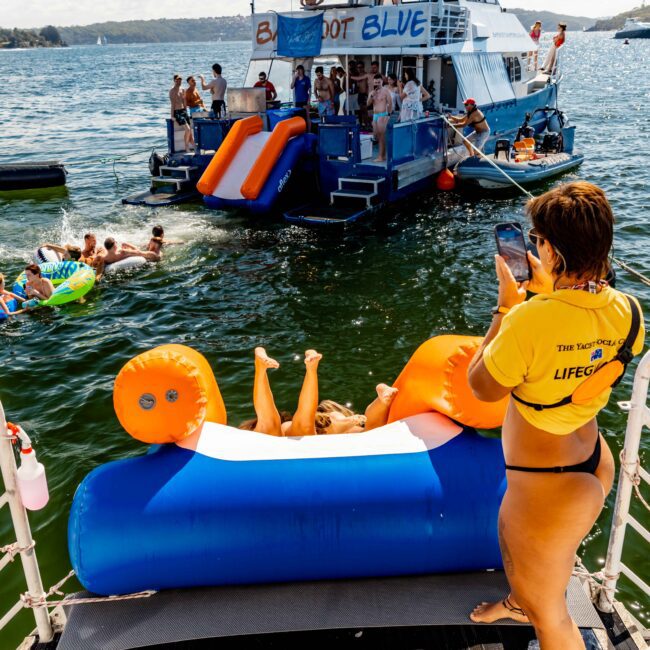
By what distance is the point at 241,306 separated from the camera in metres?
9.73

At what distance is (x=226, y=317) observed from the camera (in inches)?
369

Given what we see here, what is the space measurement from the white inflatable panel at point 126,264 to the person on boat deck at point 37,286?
4.31ft

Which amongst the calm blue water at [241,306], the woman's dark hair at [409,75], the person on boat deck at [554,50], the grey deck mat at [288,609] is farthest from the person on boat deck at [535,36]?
the grey deck mat at [288,609]

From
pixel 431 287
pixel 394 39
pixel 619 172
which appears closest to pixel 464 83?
pixel 394 39

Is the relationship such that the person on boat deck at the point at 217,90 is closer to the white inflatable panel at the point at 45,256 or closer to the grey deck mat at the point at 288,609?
the white inflatable panel at the point at 45,256

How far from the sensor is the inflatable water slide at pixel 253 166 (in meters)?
13.4

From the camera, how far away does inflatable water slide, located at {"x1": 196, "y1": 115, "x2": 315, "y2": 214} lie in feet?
44.0

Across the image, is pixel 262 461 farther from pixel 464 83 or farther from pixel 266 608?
pixel 464 83

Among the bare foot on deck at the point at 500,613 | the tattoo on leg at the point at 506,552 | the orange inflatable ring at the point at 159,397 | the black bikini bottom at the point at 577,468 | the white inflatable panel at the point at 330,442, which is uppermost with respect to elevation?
the black bikini bottom at the point at 577,468

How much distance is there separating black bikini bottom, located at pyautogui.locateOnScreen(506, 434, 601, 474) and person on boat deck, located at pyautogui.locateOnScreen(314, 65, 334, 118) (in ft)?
47.9

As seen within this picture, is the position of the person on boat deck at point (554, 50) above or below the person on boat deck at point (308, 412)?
above

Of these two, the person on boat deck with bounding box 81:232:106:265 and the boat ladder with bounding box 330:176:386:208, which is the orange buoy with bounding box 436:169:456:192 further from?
the person on boat deck with bounding box 81:232:106:265

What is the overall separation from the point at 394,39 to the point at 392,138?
135 inches

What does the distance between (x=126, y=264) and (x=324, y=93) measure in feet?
25.3
